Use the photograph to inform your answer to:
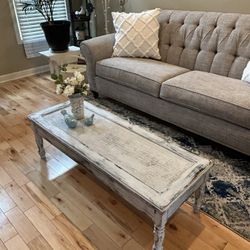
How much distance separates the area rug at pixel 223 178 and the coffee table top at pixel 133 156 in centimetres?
42

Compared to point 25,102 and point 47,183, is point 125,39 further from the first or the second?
point 47,183

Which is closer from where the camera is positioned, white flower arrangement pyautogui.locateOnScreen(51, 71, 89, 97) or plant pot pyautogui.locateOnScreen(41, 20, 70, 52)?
white flower arrangement pyautogui.locateOnScreen(51, 71, 89, 97)

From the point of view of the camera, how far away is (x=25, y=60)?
3.63 metres

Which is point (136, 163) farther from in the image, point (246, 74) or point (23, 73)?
point (23, 73)

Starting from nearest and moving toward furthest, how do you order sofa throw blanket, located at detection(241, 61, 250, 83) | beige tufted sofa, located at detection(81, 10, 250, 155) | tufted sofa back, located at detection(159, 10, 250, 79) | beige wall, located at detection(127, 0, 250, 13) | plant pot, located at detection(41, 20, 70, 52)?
beige tufted sofa, located at detection(81, 10, 250, 155) < sofa throw blanket, located at detection(241, 61, 250, 83) < tufted sofa back, located at detection(159, 10, 250, 79) < beige wall, located at detection(127, 0, 250, 13) < plant pot, located at detection(41, 20, 70, 52)

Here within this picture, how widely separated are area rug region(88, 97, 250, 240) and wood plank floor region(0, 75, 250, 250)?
81 millimetres

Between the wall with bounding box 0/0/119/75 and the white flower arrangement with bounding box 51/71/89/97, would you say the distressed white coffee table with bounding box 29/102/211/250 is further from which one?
the wall with bounding box 0/0/119/75

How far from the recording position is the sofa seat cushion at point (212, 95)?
1.72m

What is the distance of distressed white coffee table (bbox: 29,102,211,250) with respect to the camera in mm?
1128

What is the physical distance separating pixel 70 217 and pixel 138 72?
53.8 inches

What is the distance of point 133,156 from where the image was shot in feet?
4.43

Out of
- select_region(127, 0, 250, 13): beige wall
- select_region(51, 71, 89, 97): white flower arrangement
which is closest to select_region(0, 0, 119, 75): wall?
select_region(127, 0, 250, 13): beige wall

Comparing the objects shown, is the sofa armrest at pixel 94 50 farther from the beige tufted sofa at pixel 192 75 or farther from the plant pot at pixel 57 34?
the plant pot at pixel 57 34

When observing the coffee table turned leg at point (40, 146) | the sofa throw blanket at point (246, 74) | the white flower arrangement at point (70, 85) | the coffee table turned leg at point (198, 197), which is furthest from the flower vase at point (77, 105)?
the sofa throw blanket at point (246, 74)
